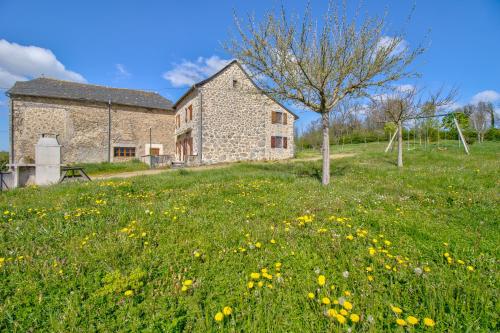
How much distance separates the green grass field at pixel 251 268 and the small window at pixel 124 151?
19377mm

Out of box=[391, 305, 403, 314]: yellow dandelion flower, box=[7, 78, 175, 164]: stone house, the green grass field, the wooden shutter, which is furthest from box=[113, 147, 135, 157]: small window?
box=[391, 305, 403, 314]: yellow dandelion flower

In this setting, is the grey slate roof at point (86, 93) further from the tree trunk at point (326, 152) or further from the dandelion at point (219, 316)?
the dandelion at point (219, 316)

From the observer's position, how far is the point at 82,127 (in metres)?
20.7

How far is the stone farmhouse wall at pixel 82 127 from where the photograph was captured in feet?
61.9

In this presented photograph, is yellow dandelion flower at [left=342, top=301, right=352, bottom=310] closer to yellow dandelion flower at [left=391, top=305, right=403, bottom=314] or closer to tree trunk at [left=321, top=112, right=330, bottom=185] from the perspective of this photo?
yellow dandelion flower at [left=391, top=305, right=403, bottom=314]

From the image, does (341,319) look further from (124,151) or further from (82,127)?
(82,127)

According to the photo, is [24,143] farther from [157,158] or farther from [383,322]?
[383,322]

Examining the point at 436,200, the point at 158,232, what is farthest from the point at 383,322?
the point at 436,200

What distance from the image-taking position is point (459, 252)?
295 centimetres

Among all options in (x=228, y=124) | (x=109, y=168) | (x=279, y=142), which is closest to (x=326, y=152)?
(x=228, y=124)

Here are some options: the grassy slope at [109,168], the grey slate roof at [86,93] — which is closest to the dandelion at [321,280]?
the grassy slope at [109,168]

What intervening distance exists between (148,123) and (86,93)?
20.0 ft

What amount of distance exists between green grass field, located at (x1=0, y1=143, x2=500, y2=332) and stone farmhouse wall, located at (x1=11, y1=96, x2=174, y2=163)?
1928 centimetres

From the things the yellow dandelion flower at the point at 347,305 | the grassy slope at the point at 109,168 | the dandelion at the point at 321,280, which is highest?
the grassy slope at the point at 109,168
